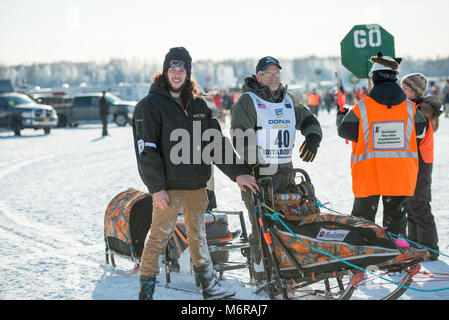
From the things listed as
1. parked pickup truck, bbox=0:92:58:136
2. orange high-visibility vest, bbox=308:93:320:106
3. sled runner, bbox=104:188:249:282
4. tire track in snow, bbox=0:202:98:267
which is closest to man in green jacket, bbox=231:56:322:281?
sled runner, bbox=104:188:249:282

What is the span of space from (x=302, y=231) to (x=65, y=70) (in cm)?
14999

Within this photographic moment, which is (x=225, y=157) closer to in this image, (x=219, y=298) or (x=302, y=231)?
(x=302, y=231)

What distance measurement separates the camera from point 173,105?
11.7ft

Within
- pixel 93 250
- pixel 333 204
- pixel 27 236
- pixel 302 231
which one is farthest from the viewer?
pixel 333 204

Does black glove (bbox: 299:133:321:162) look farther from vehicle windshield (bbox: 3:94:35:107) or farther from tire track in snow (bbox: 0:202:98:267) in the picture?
vehicle windshield (bbox: 3:94:35:107)

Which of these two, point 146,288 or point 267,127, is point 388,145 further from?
point 146,288

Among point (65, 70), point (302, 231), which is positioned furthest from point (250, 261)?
point (65, 70)

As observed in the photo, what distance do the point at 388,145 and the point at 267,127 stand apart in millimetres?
925

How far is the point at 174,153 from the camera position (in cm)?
354

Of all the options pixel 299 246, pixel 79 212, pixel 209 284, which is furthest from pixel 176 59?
pixel 79 212

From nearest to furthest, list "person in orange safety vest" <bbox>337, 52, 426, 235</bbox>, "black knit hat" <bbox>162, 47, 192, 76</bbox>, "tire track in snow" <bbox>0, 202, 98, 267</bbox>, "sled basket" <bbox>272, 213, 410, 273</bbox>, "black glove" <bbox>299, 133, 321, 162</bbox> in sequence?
"sled basket" <bbox>272, 213, 410, 273</bbox> < "black knit hat" <bbox>162, 47, 192, 76</bbox> < "black glove" <bbox>299, 133, 321, 162</bbox> < "person in orange safety vest" <bbox>337, 52, 426, 235</bbox> < "tire track in snow" <bbox>0, 202, 98, 267</bbox>

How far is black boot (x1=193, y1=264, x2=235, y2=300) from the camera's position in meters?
3.81

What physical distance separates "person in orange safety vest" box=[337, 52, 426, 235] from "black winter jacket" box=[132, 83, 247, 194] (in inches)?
49.4

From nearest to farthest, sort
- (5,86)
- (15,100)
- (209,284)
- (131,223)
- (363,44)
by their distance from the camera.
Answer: (209,284), (131,223), (363,44), (15,100), (5,86)
